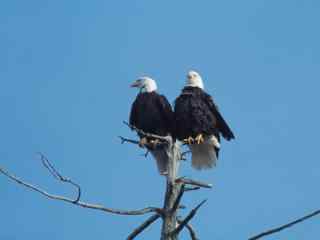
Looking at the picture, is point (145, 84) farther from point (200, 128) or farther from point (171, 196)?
point (171, 196)

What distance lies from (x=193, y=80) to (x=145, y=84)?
68 cm

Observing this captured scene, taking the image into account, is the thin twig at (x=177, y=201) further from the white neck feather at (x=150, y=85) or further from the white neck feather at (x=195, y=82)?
the white neck feather at (x=150, y=85)

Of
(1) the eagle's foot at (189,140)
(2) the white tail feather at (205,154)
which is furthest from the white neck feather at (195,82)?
(1) the eagle's foot at (189,140)

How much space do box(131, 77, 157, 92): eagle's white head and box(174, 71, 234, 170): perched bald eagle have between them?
757 mm

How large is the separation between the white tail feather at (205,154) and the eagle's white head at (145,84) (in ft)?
3.95

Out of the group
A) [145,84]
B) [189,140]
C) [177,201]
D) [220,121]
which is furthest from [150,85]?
[177,201]

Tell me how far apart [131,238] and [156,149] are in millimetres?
3248

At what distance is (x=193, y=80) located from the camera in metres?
10.6

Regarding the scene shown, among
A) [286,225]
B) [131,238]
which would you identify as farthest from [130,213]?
[286,225]

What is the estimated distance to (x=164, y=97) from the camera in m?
10.5

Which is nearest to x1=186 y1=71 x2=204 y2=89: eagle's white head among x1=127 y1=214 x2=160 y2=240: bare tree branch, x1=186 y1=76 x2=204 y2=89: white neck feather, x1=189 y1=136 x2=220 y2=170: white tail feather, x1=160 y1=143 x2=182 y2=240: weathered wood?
x1=186 y1=76 x2=204 y2=89: white neck feather

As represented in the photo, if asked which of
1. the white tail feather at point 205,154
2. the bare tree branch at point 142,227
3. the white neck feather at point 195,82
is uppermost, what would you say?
the white neck feather at point 195,82

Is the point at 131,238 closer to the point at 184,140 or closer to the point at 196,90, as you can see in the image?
the point at 184,140

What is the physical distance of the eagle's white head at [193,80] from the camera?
10559mm
